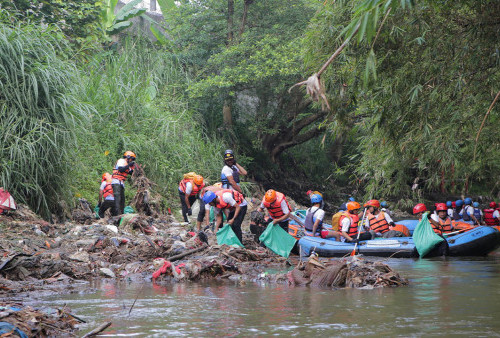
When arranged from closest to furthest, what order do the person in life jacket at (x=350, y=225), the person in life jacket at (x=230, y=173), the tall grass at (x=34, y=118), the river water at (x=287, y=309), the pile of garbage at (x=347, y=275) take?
the river water at (x=287, y=309), the pile of garbage at (x=347, y=275), the tall grass at (x=34, y=118), the person in life jacket at (x=350, y=225), the person in life jacket at (x=230, y=173)

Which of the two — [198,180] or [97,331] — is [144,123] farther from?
[97,331]

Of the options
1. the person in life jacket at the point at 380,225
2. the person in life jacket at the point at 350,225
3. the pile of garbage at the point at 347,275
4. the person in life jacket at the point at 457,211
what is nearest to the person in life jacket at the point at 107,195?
the person in life jacket at the point at 350,225

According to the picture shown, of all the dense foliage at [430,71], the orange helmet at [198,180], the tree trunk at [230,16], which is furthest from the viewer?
the tree trunk at [230,16]

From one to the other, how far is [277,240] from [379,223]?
147 inches

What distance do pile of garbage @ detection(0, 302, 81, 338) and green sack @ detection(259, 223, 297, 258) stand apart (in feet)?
21.5

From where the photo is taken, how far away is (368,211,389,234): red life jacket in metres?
14.5

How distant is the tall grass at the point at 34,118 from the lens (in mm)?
12914

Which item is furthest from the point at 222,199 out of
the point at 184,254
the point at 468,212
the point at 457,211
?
the point at 457,211

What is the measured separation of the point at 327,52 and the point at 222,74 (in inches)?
Result: 527

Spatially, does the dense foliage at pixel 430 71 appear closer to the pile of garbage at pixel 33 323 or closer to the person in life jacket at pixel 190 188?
the pile of garbage at pixel 33 323

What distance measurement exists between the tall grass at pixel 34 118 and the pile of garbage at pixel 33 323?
801 cm

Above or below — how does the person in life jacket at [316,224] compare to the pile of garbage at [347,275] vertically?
above

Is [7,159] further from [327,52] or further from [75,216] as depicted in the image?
[327,52]

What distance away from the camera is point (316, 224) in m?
12.7
